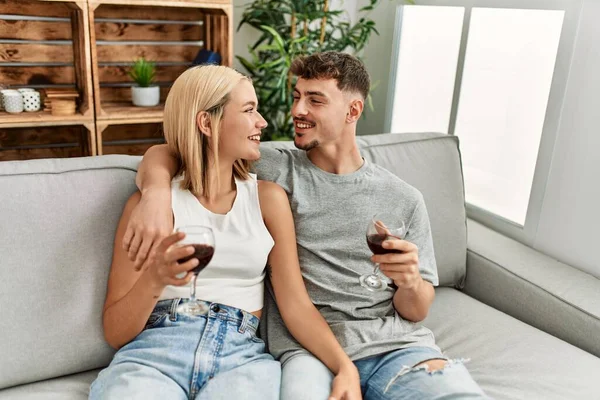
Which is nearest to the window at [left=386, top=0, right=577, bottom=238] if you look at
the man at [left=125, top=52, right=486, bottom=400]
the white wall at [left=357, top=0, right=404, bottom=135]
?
the white wall at [left=357, top=0, right=404, bottom=135]

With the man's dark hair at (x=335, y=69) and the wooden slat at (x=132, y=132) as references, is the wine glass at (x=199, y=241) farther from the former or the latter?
the wooden slat at (x=132, y=132)

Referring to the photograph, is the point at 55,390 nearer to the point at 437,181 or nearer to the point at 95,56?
the point at 437,181

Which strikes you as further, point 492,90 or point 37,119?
point 37,119

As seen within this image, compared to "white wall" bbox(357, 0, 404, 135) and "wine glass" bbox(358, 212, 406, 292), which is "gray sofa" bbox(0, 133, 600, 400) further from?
"white wall" bbox(357, 0, 404, 135)

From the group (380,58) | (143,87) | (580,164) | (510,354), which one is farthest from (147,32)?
(510,354)

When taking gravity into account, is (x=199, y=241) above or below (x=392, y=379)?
above

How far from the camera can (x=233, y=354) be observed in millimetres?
1363

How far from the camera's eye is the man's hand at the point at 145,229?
1.26 m

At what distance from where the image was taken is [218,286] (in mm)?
1434

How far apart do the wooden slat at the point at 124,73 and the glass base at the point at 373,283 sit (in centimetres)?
221

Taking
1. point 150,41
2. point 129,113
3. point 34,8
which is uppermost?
point 34,8

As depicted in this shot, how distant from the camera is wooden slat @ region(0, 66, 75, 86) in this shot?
2936mm

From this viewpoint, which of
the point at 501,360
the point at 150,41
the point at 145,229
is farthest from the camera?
the point at 150,41

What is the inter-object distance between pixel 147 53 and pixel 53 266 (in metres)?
2.07
